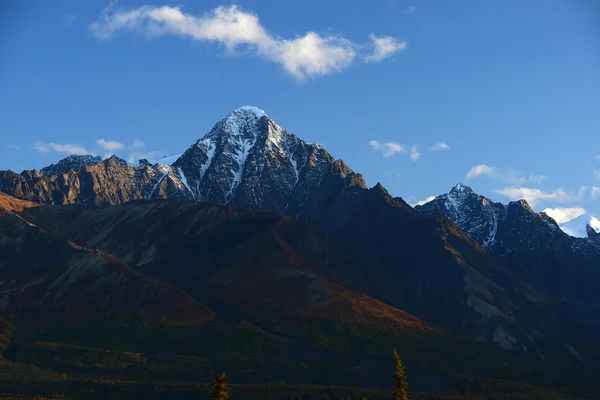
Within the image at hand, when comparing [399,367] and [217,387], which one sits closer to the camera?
[217,387]

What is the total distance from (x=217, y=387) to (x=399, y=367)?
31003 millimetres

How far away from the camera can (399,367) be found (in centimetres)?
14062

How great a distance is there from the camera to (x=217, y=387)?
129 meters
